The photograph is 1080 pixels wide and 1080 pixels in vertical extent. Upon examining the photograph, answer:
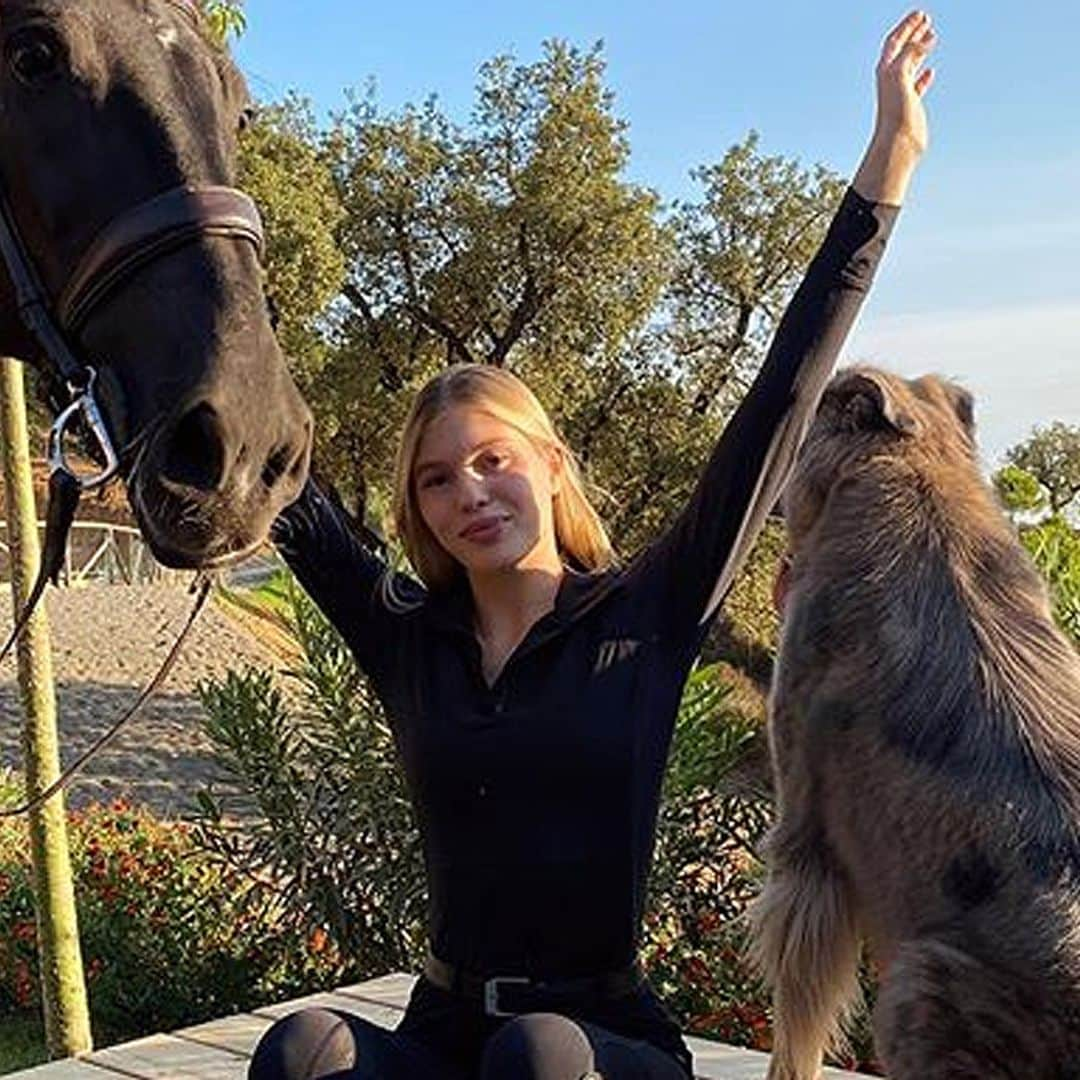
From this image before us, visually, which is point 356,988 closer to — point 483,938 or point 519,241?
point 483,938

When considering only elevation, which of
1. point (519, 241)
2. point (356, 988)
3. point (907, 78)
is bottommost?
point (356, 988)

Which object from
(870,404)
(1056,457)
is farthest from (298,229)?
(1056,457)

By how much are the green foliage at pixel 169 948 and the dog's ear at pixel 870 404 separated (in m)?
3.08

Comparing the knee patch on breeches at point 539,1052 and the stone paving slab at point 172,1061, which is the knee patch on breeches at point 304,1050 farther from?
the stone paving slab at point 172,1061

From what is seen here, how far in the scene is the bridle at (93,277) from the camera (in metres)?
1.62

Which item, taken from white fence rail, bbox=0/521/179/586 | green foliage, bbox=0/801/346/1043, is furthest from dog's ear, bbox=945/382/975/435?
white fence rail, bbox=0/521/179/586

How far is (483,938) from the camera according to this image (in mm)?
1945

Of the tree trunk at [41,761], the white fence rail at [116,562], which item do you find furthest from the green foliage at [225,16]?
the white fence rail at [116,562]

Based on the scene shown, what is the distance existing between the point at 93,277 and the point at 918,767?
3.72 feet

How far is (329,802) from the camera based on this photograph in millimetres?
4734

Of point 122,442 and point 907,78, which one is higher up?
point 907,78

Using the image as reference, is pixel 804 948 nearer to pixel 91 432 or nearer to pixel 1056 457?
pixel 91 432

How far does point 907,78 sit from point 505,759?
3.17 ft

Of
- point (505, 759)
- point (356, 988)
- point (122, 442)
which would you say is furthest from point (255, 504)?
point (356, 988)
